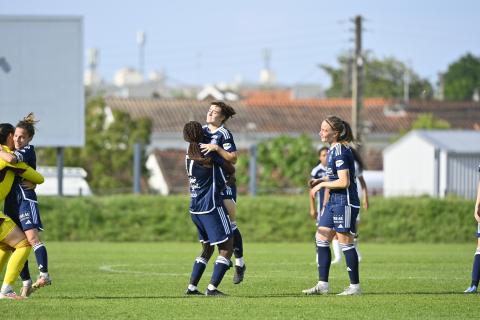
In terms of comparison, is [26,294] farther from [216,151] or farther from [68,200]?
[68,200]

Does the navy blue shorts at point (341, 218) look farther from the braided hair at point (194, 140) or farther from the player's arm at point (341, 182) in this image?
the braided hair at point (194, 140)

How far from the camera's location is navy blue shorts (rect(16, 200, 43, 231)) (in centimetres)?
1295

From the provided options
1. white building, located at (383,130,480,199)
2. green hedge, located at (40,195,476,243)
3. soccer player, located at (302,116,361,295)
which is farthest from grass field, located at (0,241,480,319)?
white building, located at (383,130,480,199)

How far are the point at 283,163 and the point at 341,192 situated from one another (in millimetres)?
33365

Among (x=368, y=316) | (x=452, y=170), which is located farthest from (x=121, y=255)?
(x=452, y=170)

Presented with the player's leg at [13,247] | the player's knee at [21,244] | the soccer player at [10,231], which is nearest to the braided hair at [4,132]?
the soccer player at [10,231]

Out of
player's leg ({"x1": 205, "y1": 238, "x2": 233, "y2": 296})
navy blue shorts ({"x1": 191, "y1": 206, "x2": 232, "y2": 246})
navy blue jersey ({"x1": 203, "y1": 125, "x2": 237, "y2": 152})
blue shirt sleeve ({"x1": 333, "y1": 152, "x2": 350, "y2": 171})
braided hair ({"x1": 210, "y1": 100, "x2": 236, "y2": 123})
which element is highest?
braided hair ({"x1": 210, "y1": 100, "x2": 236, "y2": 123})

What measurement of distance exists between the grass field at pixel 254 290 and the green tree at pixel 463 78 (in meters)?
82.7

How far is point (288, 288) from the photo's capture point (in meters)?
14.7

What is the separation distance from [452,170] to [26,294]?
97.6ft

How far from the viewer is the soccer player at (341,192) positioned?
530 inches

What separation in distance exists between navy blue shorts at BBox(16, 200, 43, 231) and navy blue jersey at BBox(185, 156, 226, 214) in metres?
1.81

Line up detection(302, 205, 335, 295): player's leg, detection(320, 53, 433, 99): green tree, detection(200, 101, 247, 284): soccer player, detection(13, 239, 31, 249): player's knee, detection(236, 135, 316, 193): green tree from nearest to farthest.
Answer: detection(13, 239, 31, 249): player's knee → detection(200, 101, 247, 284): soccer player → detection(302, 205, 335, 295): player's leg → detection(236, 135, 316, 193): green tree → detection(320, 53, 433, 99): green tree

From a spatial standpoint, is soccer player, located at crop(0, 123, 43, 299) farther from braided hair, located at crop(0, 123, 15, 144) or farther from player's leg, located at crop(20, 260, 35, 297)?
player's leg, located at crop(20, 260, 35, 297)
